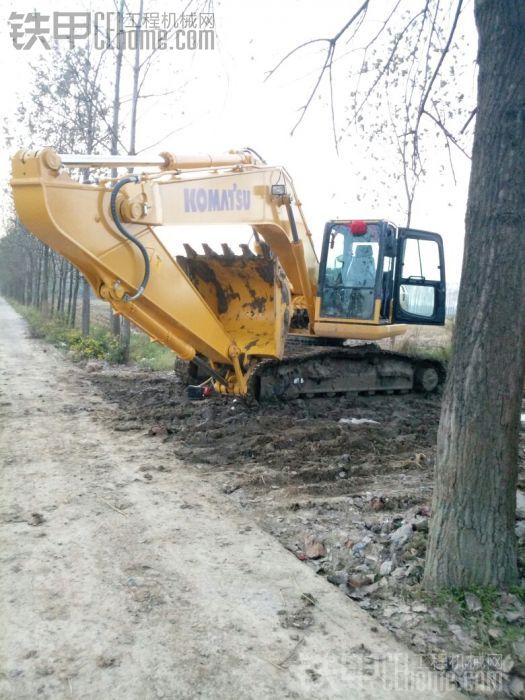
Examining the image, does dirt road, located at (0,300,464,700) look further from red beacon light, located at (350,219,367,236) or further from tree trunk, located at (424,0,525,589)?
red beacon light, located at (350,219,367,236)

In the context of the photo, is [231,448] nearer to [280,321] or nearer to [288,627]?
[280,321]

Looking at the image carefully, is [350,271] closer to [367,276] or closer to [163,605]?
[367,276]

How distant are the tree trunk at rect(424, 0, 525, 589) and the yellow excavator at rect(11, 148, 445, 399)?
3.84 meters

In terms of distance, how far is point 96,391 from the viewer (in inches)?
429

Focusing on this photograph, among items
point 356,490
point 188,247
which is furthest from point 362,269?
point 356,490

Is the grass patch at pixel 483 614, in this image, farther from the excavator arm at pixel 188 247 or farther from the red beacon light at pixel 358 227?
the red beacon light at pixel 358 227

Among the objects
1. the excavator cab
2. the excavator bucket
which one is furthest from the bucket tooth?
the excavator cab

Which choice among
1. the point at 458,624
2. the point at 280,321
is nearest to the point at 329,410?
the point at 280,321

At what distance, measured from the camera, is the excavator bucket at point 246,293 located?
8570 millimetres

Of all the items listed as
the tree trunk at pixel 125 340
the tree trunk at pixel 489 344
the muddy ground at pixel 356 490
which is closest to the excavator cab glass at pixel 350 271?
the muddy ground at pixel 356 490

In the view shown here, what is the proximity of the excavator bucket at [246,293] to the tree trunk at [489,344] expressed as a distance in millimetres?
4827

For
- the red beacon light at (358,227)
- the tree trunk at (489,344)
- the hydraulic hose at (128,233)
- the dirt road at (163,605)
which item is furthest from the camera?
the red beacon light at (358,227)

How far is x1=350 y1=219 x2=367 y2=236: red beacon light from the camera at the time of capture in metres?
9.28

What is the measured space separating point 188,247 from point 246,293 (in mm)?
1057
